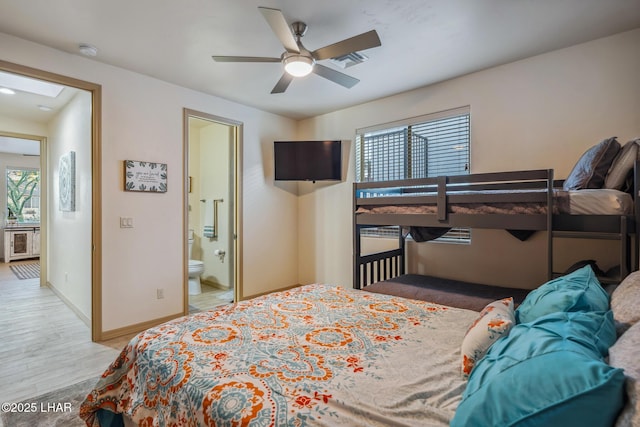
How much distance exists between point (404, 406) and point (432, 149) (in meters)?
3.01

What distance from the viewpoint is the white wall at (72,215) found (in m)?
3.31

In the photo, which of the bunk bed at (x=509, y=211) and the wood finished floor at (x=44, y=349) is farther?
the wood finished floor at (x=44, y=349)

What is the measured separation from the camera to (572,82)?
263 cm

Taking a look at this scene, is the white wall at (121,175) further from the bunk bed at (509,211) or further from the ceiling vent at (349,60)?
the bunk bed at (509,211)

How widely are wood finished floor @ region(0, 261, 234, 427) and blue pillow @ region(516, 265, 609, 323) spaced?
2.88m

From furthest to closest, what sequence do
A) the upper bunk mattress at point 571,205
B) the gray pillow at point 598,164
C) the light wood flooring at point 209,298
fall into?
the light wood flooring at point 209,298 < the gray pillow at point 598,164 < the upper bunk mattress at point 571,205

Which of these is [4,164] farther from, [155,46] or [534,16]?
[534,16]

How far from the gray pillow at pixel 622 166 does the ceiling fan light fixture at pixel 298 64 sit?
2059mm

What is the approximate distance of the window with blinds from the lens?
3305 millimetres

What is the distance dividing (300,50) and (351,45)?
13.8 inches

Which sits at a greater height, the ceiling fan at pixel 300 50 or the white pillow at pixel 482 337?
Result: the ceiling fan at pixel 300 50

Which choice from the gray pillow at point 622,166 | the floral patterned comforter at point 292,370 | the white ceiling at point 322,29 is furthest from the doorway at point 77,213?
the gray pillow at point 622,166

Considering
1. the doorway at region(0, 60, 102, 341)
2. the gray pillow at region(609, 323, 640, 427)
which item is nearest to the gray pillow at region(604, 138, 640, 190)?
the gray pillow at region(609, 323, 640, 427)

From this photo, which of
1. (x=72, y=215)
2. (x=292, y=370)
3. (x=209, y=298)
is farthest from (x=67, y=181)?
(x=292, y=370)
